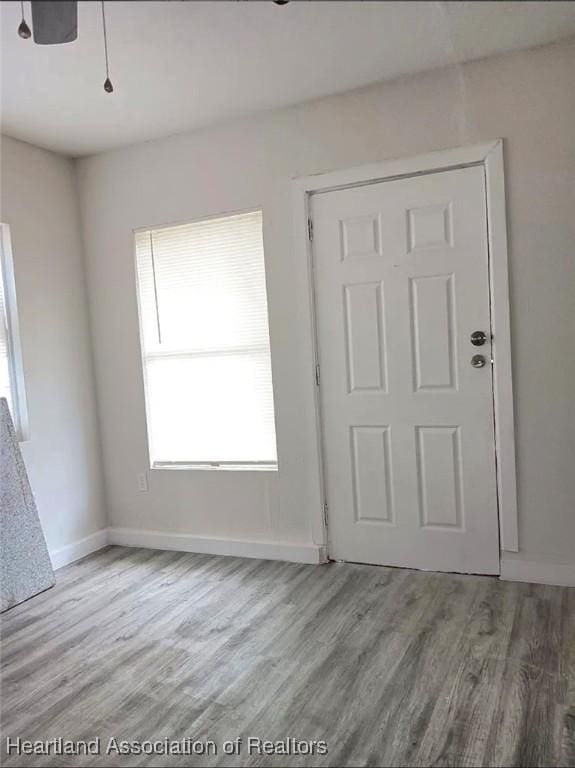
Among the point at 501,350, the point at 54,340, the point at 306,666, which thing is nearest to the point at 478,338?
the point at 501,350

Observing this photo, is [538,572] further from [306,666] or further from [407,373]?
[306,666]

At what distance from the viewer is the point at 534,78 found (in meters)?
2.46

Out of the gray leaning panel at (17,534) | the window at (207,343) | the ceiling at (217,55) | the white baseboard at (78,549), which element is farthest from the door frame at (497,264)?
the white baseboard at (78,549)

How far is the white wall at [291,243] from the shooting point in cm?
250

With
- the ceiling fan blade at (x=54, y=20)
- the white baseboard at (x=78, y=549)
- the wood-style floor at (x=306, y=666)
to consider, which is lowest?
the wood-style floor at (x=306, y=666)

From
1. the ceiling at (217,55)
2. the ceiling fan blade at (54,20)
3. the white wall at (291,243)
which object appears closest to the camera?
the ceiling fan blade at (54,20)

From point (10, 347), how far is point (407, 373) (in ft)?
6.72

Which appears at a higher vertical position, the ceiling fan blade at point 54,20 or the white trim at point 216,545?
the ceiling fan blade at point 54,20

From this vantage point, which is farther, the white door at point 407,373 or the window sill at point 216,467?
the window sill at point 216,467

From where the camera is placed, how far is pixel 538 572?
262 centimetres

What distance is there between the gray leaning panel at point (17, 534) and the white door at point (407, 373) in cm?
148

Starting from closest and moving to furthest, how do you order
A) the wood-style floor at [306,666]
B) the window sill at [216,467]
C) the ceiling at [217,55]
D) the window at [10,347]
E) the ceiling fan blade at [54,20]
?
the ceiling fan blade at [54,20] < the ceiling at [217,55] < the wood-style floor at [306,666] < the window at [10,347] < the window sill at [216,467]

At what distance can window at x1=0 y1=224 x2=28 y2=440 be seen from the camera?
3.04 m

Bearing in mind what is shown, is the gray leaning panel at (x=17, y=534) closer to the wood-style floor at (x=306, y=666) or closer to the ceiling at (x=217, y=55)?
the wood-style floor at (x=306, y=666)
